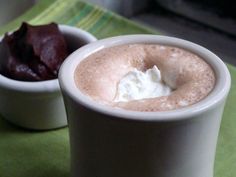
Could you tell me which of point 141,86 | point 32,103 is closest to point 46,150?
point 32,103

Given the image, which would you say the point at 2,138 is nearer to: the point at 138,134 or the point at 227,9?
the point at 138,134

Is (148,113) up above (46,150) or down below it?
above

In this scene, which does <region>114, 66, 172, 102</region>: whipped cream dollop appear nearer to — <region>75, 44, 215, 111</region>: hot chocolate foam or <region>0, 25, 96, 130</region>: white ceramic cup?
<region>75, 44, 215, 111</region>: hot chocolate foam

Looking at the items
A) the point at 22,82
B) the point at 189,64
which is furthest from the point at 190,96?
the point at 22,82

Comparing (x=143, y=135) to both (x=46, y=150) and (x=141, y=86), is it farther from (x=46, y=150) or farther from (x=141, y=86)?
(x=46, y=150)

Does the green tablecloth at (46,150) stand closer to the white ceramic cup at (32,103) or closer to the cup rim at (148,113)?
the white ceramic cup at (32,103)

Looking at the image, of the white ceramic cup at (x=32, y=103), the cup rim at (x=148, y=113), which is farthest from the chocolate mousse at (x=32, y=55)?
the cup rim at (x=148, y=113)

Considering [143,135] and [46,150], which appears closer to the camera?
[143,135]
